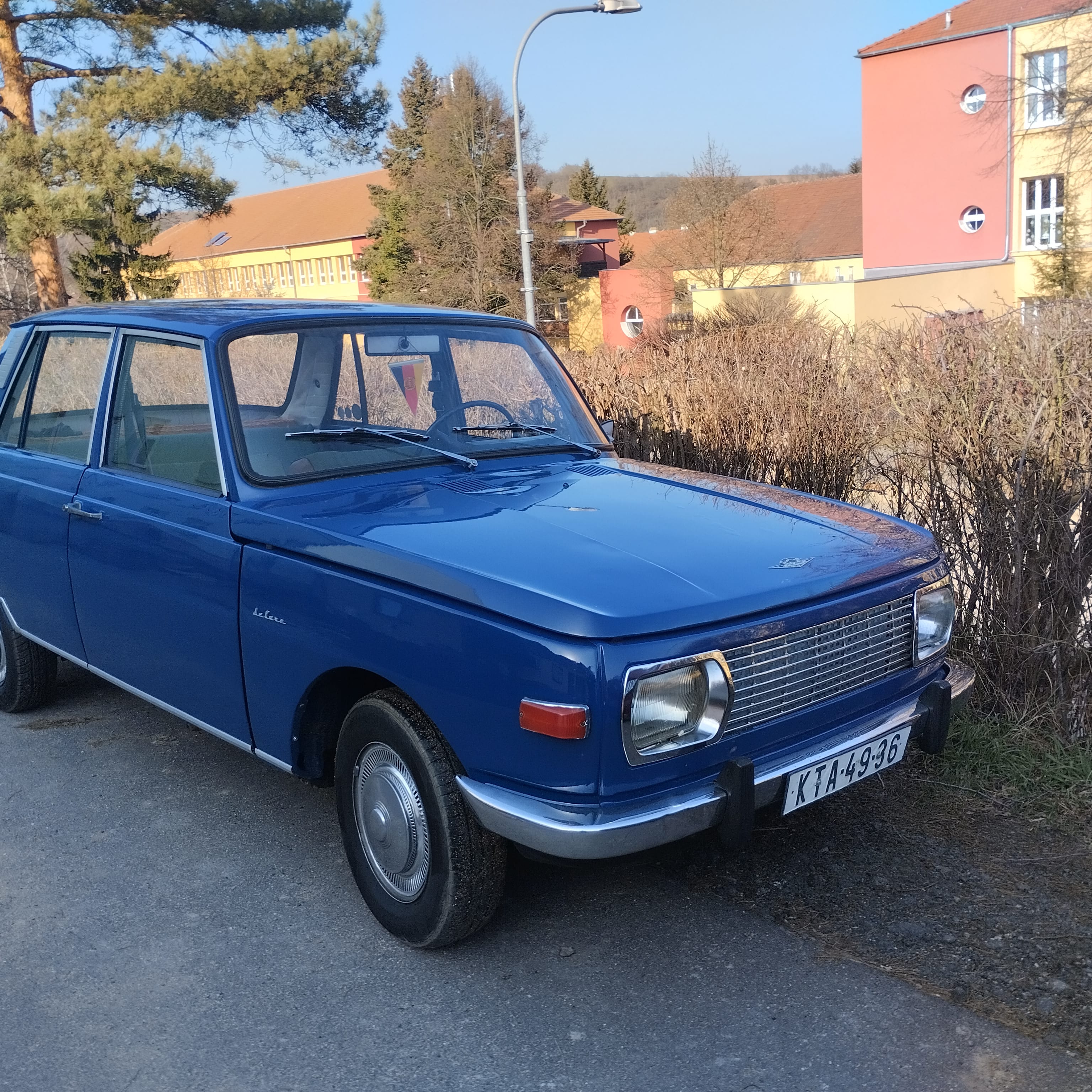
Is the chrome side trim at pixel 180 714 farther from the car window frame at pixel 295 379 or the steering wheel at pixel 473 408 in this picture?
the steering wheel at pixel 473 408

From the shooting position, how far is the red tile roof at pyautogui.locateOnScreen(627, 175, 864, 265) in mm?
61500

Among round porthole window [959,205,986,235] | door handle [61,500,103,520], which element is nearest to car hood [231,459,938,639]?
door handle [61,500,103,520]

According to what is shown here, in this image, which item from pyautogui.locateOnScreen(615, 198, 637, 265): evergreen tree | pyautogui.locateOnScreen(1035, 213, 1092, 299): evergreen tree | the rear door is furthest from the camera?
pyautogui.locateOnScreen(615, 198, 637, 265): evergreen tree

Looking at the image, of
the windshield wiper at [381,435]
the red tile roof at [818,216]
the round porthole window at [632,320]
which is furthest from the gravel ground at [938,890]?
the red tile roof at [818,216]

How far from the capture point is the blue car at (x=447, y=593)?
9.20ft

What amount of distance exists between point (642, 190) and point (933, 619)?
122586 millimetres

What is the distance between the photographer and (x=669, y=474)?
4340 mm

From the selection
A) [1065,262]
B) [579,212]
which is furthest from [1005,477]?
[579,212]

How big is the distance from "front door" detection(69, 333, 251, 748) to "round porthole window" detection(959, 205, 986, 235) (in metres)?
45.3

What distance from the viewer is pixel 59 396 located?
4.97 m

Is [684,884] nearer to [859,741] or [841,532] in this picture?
[859,741]

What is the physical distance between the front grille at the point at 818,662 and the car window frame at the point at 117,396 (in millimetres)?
1826

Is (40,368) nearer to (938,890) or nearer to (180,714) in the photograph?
(180,714)

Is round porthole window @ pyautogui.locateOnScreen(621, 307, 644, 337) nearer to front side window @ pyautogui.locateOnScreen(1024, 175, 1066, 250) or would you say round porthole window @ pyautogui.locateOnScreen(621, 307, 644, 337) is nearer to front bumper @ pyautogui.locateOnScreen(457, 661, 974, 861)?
front side window @ pyautogui.locateOnScreen(1024, 175, 1066, 250)
